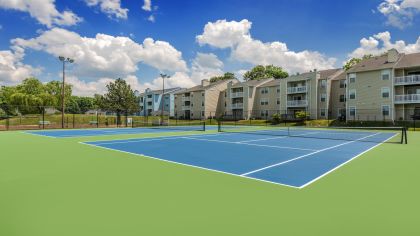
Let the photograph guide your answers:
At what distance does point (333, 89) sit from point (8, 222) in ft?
160

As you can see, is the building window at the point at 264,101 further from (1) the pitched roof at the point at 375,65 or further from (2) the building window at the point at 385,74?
(2) the building window at the point at 385,74

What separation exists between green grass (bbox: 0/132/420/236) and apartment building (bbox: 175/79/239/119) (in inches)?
2153

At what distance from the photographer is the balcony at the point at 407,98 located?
3334 cm

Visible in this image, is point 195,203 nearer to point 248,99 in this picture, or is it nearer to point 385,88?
point 385,88

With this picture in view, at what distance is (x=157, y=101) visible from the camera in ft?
282

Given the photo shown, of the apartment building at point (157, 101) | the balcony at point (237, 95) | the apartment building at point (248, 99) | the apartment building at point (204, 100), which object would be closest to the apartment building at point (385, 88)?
the apartment building at point (248, 99)

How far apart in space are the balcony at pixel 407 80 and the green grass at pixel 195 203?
34.0 metres

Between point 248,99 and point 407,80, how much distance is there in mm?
27610

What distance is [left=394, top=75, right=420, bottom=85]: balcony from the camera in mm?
33781

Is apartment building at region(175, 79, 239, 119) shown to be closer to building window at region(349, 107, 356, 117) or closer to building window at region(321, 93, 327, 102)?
building window at region(321, 93, 327, 102)

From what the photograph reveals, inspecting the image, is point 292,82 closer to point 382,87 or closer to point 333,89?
point 333,89

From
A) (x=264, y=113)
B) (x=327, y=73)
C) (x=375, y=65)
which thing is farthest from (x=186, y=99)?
(x=375, y=65)

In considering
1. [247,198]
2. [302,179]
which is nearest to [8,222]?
[247,198]

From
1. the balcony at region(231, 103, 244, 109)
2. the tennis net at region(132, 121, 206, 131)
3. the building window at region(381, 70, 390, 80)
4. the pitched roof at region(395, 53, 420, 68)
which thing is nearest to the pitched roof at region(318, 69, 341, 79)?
the building window at region(381, 70, 390, 80)
